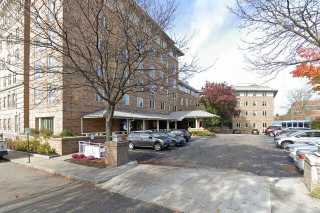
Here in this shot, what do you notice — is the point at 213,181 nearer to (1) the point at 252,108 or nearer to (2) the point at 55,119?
(2) the point at 55,119

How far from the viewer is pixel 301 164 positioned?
9062 mm

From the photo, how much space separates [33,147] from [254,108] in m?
61.9

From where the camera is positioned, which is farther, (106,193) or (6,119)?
(6,119)

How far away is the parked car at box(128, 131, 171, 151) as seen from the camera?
57.6 ft

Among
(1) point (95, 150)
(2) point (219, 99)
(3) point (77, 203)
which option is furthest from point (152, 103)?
(3) point (77, 203)

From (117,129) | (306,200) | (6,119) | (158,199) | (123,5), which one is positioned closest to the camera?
(306,200)

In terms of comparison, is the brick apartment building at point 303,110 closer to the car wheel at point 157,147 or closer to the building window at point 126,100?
the building window at point 126,100

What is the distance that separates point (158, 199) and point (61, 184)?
157 inches

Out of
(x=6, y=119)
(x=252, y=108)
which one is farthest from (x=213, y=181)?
(x=252, y=108)

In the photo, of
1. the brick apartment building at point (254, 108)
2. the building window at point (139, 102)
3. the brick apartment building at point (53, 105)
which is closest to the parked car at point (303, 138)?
the brick apartment building at point (53, 105)

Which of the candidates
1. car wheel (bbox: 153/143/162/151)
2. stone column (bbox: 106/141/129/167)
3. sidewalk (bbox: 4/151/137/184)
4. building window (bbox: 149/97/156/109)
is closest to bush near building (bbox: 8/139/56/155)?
sidewalk (bbox: 4/151/137/184)

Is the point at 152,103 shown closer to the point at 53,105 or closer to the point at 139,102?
the point at 139,102

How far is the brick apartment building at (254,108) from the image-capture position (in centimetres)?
6519

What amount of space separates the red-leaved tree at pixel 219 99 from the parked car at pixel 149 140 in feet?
90.6
